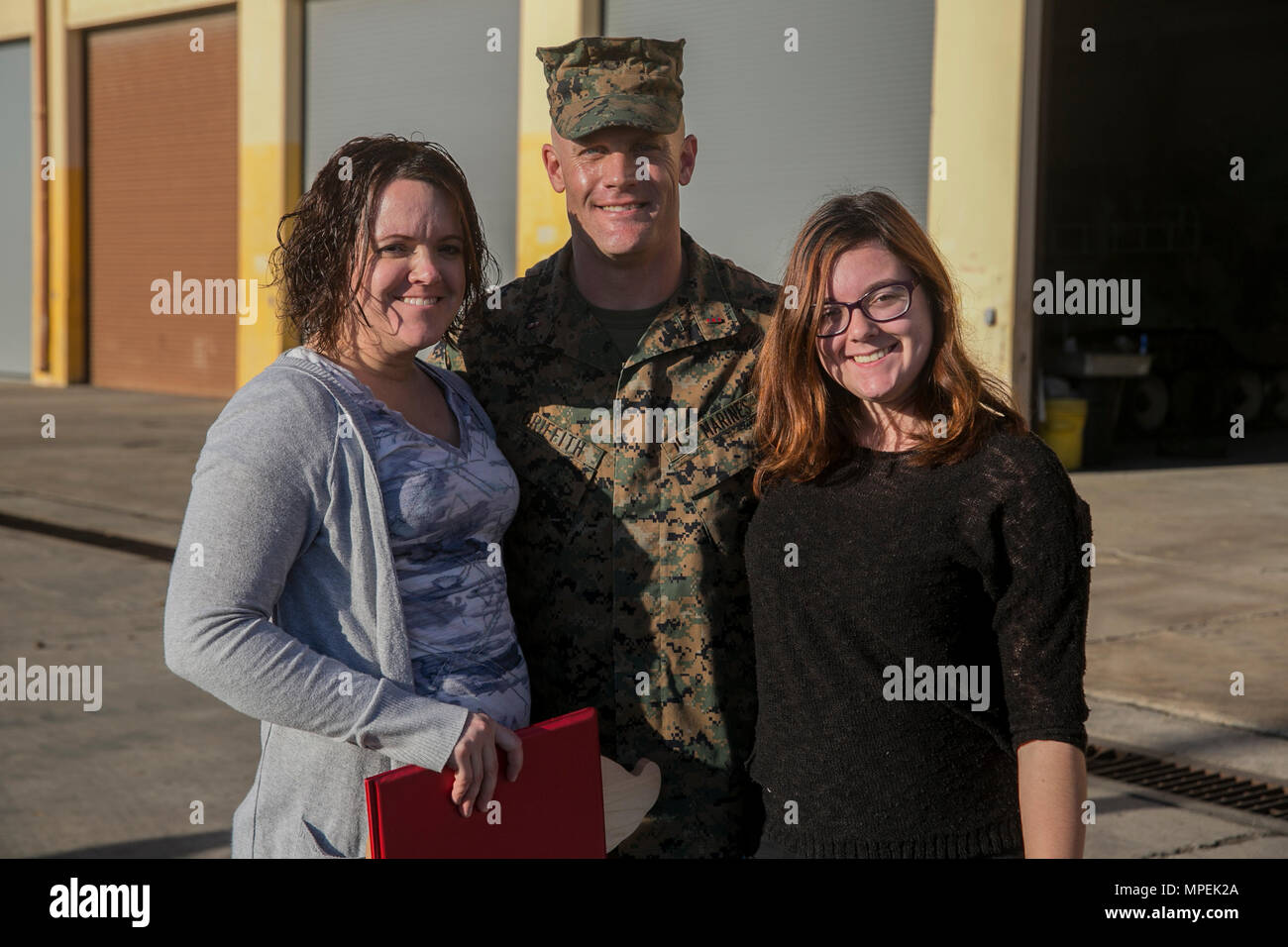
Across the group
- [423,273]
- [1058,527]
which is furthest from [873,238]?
[423,273]

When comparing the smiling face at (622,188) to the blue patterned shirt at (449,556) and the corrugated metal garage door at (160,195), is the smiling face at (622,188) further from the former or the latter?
the corrugated metal garage door at (160,195)

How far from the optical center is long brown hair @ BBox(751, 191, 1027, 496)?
7.64 ft

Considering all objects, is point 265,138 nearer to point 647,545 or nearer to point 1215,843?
point 1215,843

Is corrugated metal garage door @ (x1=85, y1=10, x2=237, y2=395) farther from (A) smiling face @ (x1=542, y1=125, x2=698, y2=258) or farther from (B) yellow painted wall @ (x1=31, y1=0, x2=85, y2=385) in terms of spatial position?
(A) smiling face @ (x1=542, y1=125, x2=698, y2=258)

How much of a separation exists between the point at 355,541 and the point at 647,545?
32.2 inches

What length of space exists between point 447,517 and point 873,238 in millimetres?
799

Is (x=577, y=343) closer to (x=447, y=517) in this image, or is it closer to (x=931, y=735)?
(x=447, y=517)

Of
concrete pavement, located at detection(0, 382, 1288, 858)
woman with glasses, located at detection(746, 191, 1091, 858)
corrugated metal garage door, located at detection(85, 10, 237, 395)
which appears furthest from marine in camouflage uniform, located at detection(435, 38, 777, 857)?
corrugated metal garage door, located at detection(85, 10, 237, 395)

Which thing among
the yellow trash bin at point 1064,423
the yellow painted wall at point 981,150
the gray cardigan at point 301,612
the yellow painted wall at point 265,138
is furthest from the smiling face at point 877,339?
the yellow painted wall at point 265,138

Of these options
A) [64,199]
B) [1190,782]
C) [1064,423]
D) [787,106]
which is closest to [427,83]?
[787,106]

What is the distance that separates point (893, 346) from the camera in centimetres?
234

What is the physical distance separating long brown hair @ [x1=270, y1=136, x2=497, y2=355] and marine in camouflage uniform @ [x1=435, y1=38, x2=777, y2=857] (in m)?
0.58

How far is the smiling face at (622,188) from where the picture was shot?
286 cm

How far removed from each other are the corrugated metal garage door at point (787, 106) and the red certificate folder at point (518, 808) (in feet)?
33.6
